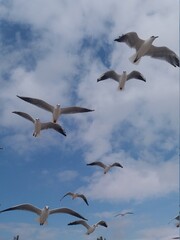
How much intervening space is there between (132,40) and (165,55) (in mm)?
1878

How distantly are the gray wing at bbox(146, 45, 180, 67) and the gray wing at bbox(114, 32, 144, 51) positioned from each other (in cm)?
81

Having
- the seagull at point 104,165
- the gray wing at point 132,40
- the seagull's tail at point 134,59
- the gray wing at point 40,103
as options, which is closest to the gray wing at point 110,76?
the seagull's tail at point 134,59

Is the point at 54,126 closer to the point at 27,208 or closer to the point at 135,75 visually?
the point at 27,208

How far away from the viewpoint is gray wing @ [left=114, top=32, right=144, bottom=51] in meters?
17.1

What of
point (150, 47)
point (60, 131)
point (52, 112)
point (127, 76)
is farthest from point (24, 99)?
point (150, 47)

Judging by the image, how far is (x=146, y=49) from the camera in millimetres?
18078

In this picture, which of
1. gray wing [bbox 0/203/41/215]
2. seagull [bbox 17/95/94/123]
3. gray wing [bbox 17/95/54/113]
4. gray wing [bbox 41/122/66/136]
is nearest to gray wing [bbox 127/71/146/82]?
seagull [bbox 17/95/94/123]

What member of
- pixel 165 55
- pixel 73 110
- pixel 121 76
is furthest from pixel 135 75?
pixel 73 110

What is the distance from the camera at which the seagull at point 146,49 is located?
17344 mm

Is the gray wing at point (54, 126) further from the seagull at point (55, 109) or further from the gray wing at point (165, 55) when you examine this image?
the gray wing at point (165, 55)

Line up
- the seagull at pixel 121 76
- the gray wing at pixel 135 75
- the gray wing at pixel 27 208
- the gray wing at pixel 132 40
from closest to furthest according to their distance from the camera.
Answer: the gray wing at pixel 132 40 → the seagull at pixel 121 76 → the gray wing at pixel 135 75 → the gray wing at pixel 27 208

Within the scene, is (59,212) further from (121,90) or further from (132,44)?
(132,44)

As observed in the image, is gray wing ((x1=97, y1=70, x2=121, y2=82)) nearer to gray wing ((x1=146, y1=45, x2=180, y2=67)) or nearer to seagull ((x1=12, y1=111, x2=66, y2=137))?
gray wing ((x1=146, y1=45, x2=180, y2=67))

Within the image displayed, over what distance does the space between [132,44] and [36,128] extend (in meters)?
7.13
